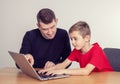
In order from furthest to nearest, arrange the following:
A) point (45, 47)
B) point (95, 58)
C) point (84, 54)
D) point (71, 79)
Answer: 1. point (45, 47)
2. point (84, 54)
3. point (95, 58)
4. point (71, 79)

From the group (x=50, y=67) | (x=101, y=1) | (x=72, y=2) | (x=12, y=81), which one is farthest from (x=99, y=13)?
(x=12, y=81)

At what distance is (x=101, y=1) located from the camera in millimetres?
2912

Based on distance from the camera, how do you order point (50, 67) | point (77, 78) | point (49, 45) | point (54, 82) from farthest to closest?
point (49, 45) < point (50, 67) < point (77, 78) < point (54, 82)

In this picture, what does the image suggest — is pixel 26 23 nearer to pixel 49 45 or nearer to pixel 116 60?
pixel 49 45

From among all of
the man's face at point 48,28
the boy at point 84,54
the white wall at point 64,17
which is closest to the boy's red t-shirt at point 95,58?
the boy at point 84,54

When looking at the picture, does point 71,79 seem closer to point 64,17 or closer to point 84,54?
point 84,54

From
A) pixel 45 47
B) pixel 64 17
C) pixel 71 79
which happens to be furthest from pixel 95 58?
pixel 64 17

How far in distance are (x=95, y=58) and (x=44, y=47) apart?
0.69 m

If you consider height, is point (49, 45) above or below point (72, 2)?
below

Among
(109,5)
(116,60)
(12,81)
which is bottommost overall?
(116,60)

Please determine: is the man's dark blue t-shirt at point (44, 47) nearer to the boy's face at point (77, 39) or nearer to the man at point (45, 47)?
the man at point (45, 47)

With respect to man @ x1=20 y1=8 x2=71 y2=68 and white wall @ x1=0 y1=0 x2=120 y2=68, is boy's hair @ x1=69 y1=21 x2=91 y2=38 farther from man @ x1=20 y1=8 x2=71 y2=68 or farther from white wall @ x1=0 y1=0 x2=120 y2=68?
white wall @ x1=0 y1=0 x2=120 y2=68

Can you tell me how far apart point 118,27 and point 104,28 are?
16 centimetres

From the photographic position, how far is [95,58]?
1.77 meters
